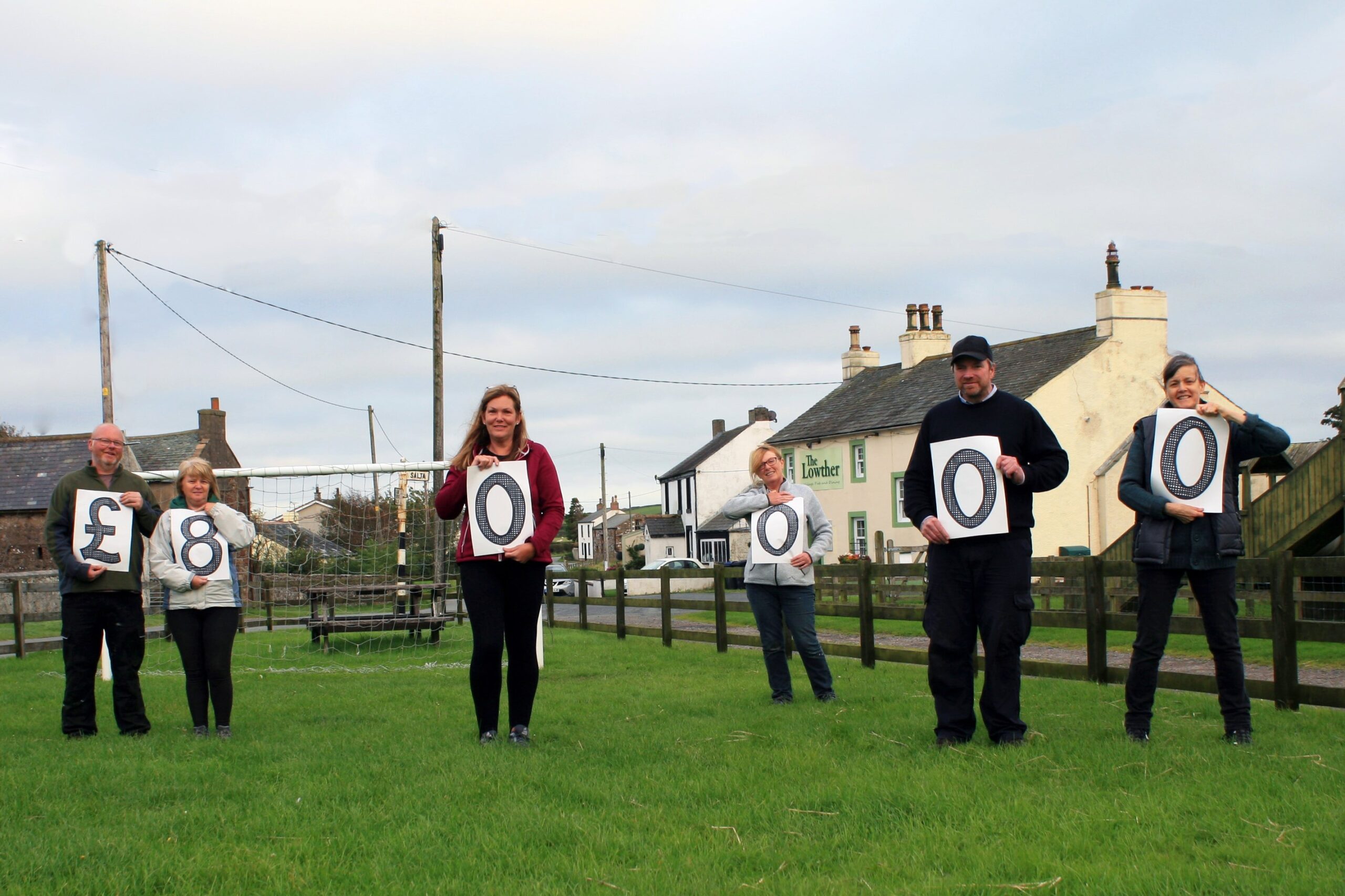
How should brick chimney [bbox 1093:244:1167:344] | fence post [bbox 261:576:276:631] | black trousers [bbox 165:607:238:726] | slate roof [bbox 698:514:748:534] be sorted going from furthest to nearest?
slate roof [bbox 698:514:748:534] → brick chimney [bbox 1093:244:1167:344] → fence post [bbox 261:576:276:631] → black trousers [bbox 165:607:238:726]

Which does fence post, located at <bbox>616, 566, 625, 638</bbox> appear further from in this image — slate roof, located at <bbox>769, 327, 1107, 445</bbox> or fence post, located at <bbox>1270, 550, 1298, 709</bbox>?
slate roof, located at <bbox>769, 327, 1107, 445</bbox>

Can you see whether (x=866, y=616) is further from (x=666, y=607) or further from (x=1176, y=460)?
(x=1176, y=460)

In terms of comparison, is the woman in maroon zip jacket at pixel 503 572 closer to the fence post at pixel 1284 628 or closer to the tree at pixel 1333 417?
the fence post at pixel 1284 628

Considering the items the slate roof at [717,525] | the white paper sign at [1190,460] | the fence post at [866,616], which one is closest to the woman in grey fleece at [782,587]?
the fence post at [866,616]

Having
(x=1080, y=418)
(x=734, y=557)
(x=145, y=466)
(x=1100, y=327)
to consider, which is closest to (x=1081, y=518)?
(x=1080, y=418)

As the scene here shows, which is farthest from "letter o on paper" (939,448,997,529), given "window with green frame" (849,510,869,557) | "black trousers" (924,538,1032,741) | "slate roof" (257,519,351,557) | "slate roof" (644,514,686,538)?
"slate roof" (644,514,686,538)

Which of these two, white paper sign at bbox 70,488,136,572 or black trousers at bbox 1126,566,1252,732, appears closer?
black trousers at bbox 1126,566,1252,732

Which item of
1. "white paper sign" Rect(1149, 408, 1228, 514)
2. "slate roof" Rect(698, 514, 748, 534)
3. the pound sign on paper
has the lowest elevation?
"slate roof" Rect(698, 514, 748, 534)

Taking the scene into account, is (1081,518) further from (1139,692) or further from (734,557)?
(1139,692)

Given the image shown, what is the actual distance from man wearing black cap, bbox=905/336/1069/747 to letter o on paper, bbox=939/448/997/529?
79 millimetres

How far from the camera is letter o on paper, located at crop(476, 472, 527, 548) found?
635cm

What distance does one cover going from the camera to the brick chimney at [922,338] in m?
41.1

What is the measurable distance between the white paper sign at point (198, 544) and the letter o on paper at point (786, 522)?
3.64 metres

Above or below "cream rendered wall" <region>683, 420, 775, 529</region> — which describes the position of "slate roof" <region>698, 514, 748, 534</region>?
below
